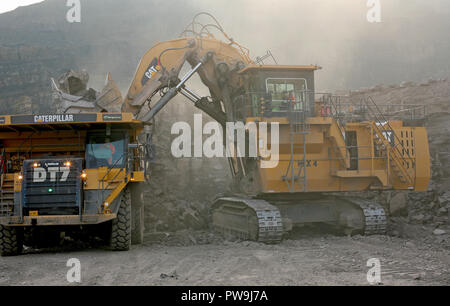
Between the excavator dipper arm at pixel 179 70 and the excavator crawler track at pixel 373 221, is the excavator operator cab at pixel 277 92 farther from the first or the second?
the excavator crawler track at pixel 373 221

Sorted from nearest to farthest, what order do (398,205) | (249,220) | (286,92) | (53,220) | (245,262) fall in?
(245,262) < (53,220) < (249,220) < (286,92) < (398,205)

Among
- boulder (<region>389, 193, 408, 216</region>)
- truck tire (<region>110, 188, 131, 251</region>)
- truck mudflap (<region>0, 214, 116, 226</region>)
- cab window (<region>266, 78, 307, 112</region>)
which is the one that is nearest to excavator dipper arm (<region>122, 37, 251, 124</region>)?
cab window (<region>266, 78, 307, 112</region>)

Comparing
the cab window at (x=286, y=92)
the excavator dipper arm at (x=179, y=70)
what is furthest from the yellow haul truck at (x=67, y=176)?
the cab window at (x=286, y=92)

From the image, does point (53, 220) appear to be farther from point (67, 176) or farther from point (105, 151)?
point (105, 151)

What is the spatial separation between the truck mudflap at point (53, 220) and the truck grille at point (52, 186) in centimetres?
24

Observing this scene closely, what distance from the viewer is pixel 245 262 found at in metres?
8.93

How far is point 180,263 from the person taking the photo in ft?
29.2

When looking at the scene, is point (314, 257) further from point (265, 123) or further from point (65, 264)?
point (65, 264)

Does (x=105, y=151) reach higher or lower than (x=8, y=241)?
higher

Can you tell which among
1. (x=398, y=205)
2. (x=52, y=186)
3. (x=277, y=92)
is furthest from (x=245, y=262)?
(x=398, y=205)

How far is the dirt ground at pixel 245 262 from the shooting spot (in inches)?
294

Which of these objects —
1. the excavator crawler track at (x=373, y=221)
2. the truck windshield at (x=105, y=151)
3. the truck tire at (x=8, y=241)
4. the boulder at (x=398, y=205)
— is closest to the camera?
the truck tire at (x=8, y=241)

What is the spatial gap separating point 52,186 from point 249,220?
15.0 ft

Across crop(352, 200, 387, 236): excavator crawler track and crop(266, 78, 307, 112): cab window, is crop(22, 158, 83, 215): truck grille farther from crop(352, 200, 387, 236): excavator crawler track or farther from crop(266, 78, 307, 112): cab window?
crop(352, 200, 387, 236): excavator crawler track
